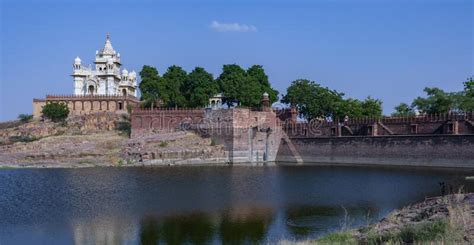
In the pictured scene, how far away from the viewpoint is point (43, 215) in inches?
965

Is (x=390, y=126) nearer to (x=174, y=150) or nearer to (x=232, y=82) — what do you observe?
(x=174, y=150)

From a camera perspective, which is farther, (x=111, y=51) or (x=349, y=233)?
(x=111, y=51)

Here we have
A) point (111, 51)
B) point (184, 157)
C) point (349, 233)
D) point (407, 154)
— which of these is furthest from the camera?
point (111, 51)

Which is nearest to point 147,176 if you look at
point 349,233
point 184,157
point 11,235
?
point 184,157

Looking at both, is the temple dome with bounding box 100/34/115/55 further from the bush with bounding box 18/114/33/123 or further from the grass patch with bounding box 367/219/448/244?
the grass patch with bounding box 367/219/448/244

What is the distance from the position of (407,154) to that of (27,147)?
40527 mm

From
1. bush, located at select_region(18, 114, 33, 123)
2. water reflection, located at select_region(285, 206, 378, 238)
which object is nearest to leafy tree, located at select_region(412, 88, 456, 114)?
water reflection, located at select_region(285, 206, 378, 238)

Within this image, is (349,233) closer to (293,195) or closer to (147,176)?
(293,195)

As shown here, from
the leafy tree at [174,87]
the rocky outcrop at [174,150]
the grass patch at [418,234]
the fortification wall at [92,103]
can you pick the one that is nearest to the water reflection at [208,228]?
the grass patch at [418,234]

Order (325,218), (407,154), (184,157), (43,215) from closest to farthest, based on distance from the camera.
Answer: (325,218), (43,215), (407,154), (184,157)

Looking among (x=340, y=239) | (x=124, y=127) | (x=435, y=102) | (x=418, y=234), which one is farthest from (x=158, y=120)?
(x=418, y=234)

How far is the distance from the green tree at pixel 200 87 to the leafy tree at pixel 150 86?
4.01 m

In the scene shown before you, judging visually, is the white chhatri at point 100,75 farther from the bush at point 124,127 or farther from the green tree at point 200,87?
the green tree at point 200,87

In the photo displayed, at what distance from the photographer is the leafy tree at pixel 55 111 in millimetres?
69812
